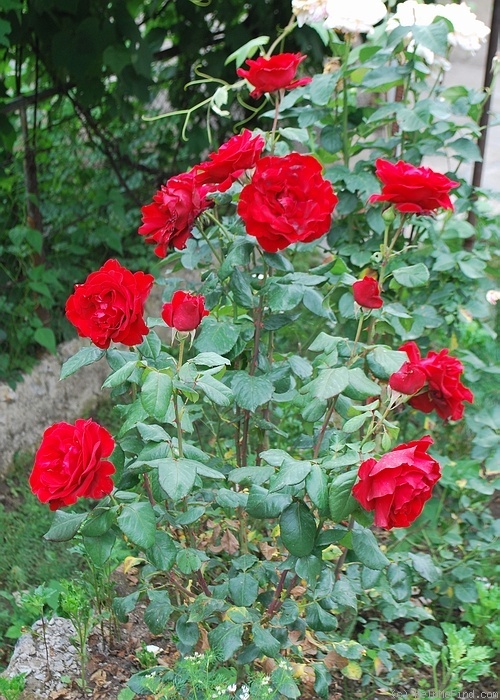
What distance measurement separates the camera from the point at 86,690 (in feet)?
6.19

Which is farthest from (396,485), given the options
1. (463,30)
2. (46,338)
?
(46,338)

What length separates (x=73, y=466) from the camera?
4.19 ft

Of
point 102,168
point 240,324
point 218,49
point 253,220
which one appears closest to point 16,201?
point 102,168

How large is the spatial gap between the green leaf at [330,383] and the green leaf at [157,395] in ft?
0.96

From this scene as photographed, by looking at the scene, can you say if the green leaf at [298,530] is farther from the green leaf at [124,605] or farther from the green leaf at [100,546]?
the green leaf at [124,605]

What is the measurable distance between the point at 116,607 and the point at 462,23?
5.44 feet

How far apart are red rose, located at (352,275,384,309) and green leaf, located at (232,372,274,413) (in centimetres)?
27

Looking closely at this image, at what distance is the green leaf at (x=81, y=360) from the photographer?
1.47 m

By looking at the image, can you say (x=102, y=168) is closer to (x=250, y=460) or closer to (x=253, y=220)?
(x=250, y=460)

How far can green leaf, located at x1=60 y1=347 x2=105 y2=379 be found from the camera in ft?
4.83

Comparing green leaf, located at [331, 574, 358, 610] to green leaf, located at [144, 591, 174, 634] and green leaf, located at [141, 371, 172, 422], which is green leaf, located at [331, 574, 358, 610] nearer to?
green leaf, located at [144, 591, 174, 634]

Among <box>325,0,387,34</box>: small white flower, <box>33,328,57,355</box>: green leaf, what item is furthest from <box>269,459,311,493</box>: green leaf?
<box>33,328,57,355</box>: green leaf

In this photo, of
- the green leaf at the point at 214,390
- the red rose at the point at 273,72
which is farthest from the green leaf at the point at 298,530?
the red rose at the point at 273,72

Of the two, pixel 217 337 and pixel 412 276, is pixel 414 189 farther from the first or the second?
pixel 217 337
